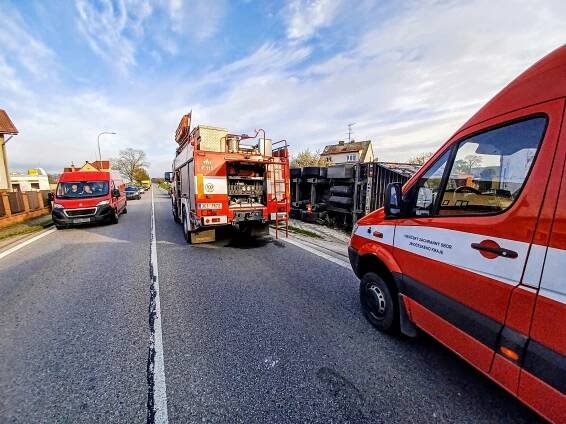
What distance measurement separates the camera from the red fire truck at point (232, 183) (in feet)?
21.1

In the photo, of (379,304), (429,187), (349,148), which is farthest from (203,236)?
(349,148)

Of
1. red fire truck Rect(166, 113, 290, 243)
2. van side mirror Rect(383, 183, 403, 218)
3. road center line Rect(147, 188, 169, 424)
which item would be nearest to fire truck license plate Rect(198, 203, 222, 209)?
red fire truck Rect(166, 113, 290, 243)

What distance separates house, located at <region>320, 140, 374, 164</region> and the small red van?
33561 mm

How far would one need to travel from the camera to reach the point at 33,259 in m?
6.24

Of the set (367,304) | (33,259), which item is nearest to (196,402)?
(367,304)

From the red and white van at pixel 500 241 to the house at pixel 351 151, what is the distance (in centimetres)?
4007

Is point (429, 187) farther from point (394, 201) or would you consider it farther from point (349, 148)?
point (349, 148)

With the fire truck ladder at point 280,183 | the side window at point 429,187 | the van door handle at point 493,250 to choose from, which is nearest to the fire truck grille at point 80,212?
the fire truck ladder at point 280,183

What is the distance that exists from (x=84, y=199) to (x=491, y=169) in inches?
504

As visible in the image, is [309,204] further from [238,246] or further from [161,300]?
[161,300]

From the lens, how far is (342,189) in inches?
393

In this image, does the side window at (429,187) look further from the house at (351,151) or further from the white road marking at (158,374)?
the house at (351,151)

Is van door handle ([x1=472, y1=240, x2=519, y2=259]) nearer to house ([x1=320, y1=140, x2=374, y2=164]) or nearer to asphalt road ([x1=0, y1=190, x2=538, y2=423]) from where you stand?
asphalt road ([x1=0, y1=190, x2=538, y2=423])

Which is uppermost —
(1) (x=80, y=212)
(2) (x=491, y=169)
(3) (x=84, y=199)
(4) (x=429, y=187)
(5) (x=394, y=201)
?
(2) (x=491, y=169)
